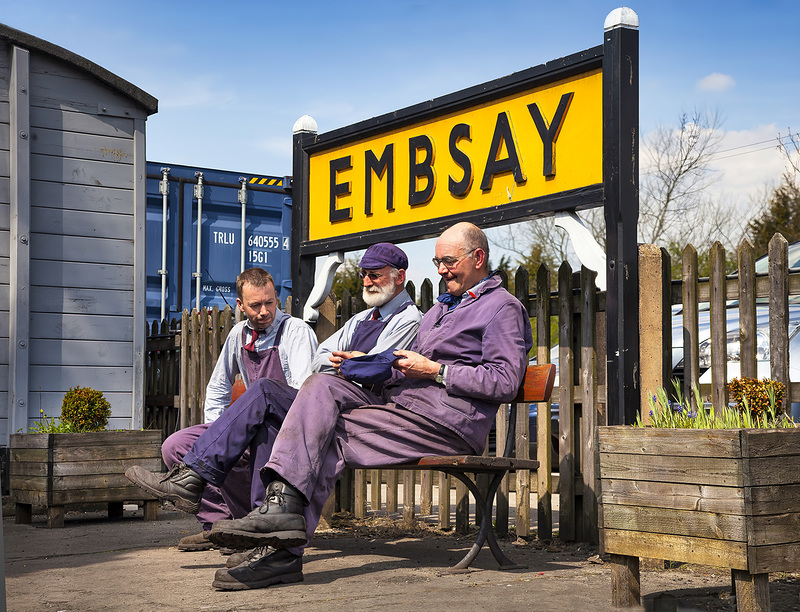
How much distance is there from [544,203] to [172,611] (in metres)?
2.59

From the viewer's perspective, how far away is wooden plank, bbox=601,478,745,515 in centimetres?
305

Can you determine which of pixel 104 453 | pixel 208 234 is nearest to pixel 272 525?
pixel 104 453

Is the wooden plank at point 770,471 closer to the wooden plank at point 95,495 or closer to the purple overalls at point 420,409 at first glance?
the purple overalls at point 420,409

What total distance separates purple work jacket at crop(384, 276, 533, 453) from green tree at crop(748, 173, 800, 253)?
24292 mm

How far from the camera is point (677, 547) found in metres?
3.20

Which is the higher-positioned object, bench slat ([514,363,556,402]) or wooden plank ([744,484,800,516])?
bench slat ([514,363,556,402])

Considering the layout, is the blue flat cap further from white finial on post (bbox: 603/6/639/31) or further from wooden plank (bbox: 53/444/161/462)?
wooden plank (bbox: 53/444/161/462)

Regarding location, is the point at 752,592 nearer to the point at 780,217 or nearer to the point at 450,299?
the point at 450,299

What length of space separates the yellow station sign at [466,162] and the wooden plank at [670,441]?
4.85ft


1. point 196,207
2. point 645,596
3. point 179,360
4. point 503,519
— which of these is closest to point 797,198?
point 196,207

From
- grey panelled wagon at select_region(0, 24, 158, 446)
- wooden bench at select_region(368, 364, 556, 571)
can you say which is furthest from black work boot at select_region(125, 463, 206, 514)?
grey panelled wagon at select_region(0, 24, 158, 446)

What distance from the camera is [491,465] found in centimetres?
405

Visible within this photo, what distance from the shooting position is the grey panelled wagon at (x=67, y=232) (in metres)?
7.80

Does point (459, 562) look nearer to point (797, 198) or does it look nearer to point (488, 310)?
point (488, 310)
